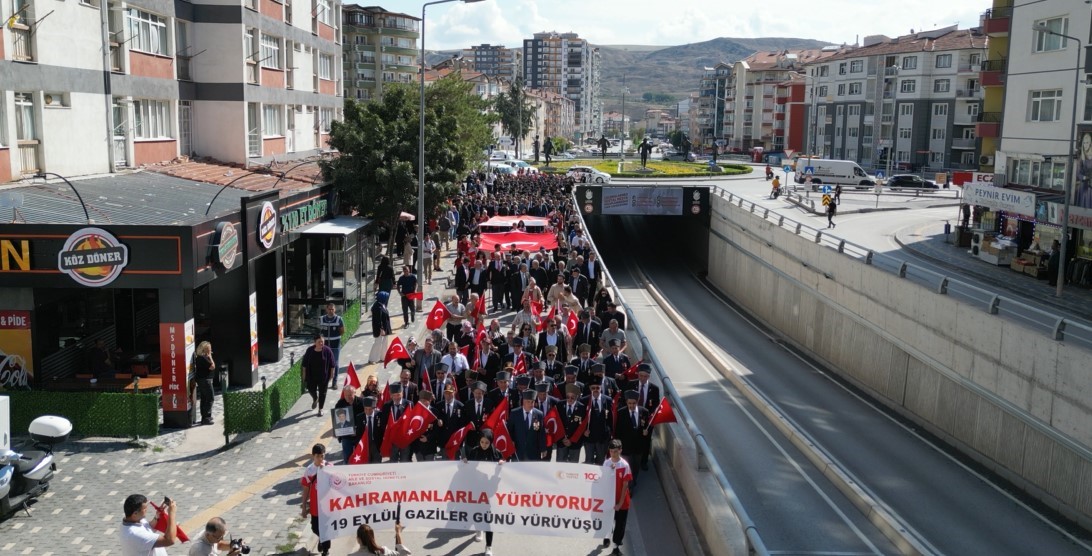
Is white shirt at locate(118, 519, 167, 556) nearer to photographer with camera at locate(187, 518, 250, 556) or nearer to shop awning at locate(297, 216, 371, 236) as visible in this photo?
photographer with camera at locate(187, 518, 250, 556)

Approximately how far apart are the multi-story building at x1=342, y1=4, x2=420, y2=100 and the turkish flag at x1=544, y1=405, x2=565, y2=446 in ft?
307

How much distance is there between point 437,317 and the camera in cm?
2050

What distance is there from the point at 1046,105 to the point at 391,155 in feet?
95.0

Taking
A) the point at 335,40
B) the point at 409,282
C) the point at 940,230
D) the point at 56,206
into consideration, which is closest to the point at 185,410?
the point at 56,206

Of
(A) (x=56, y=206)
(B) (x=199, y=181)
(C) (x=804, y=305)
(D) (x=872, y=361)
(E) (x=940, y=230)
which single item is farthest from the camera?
(E) (x=940, y=230)

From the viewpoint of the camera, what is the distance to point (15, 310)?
17281 millimetres

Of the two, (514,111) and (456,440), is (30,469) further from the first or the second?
(514,111)

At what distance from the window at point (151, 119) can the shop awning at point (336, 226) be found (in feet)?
16.4

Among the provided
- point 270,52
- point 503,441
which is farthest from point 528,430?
point 270,52

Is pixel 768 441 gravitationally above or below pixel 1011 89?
below

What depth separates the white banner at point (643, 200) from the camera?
172ft

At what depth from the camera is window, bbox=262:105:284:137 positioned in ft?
106

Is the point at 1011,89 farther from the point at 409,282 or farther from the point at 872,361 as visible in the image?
the point at 409,282

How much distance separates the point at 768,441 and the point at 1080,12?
2711 centimetres
